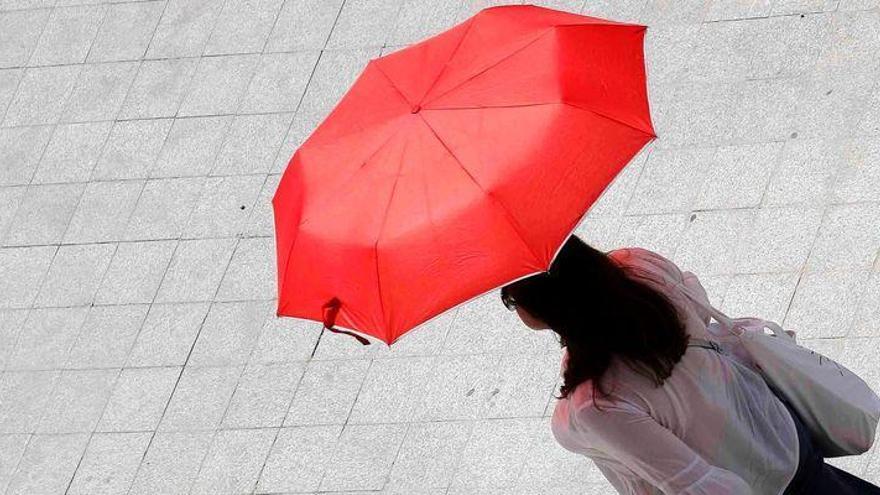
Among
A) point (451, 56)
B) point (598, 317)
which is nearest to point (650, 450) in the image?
point (598, 317)

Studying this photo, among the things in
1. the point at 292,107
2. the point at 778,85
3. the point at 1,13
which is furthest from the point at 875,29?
the point at 1,13

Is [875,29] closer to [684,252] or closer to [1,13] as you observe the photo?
[684,252]

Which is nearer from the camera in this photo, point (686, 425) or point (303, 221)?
point (686, 425)

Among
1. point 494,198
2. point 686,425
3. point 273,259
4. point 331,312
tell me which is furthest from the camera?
point 273,259

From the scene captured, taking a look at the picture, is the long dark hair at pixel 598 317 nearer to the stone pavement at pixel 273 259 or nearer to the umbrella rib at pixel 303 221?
the umbrella rib at pixel 303 221

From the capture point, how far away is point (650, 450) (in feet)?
9.93

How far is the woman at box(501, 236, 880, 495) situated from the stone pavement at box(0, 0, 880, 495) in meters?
2.27

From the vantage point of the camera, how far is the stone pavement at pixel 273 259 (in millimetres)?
5984

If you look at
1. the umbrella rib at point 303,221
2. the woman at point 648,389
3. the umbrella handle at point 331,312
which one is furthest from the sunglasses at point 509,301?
the umbrella rib at point 303,221

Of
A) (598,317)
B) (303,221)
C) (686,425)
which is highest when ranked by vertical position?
(598,317)

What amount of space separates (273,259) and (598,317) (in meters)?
4.13

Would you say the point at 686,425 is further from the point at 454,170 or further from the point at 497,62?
the point at 497,62

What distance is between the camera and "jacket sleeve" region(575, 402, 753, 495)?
9.94 feet

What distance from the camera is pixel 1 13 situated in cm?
912
